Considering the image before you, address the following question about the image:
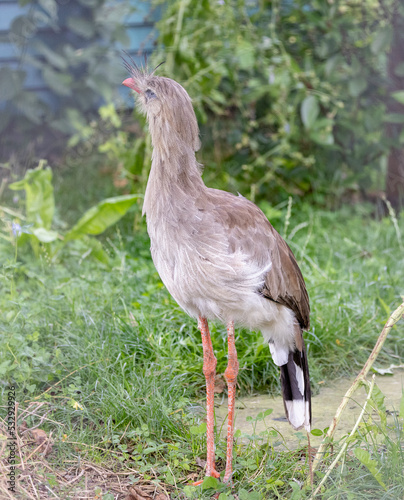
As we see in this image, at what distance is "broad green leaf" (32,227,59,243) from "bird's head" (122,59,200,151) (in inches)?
67.7

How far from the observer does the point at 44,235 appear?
3.81 metres

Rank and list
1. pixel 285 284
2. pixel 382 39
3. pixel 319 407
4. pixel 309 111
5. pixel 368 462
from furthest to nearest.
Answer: pixel 382 39 → pixel 309 111 → pixel 319 407 → pixel 285 284 → pixel 368 462

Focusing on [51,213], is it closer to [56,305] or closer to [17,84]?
[56,305]

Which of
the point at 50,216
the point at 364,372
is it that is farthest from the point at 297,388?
the point at 50,216

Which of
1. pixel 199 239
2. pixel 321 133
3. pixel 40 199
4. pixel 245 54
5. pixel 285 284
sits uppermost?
pixel 245 54

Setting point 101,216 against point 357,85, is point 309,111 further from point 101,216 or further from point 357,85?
point 101,216

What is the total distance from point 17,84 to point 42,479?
4.05 m

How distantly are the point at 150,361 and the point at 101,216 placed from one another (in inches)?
54.4

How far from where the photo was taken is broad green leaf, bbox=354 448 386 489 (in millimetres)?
1985

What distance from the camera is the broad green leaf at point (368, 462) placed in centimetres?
199

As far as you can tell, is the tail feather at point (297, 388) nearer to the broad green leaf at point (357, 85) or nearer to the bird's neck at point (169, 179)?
the bird's neck at point (169, 179)

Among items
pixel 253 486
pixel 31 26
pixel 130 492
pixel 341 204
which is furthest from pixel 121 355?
pixel 31 26

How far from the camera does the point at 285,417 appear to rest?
2.80 meters

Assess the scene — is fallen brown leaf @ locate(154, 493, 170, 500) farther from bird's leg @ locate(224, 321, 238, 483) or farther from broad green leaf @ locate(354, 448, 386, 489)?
broad green leaf @ locate(354, 448, 386, 489)
